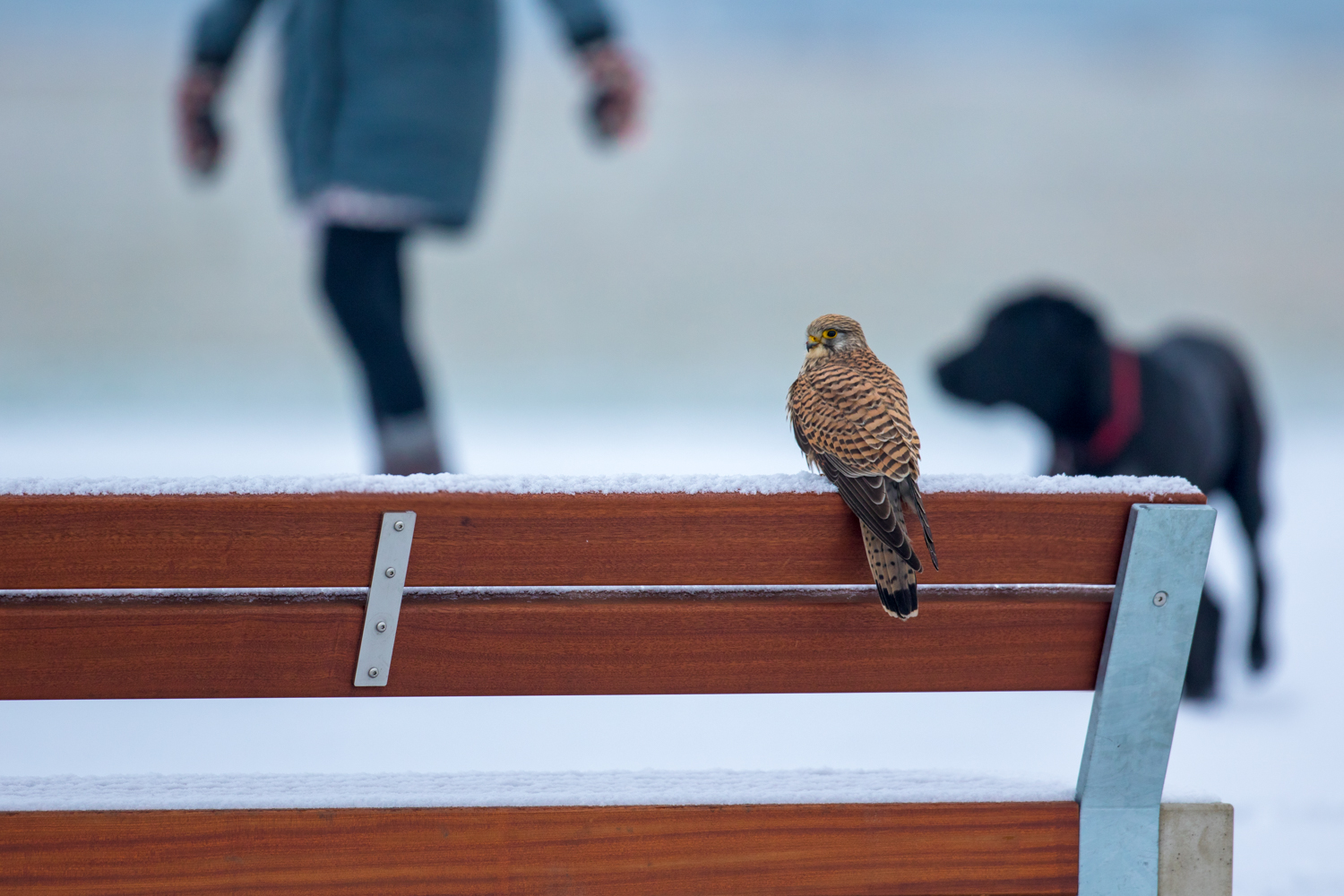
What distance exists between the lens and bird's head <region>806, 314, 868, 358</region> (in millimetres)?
→ 1587

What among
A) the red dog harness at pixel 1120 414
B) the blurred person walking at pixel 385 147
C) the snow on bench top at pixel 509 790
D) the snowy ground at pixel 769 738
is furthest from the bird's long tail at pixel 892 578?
the red dog harness at pixel 1120 414

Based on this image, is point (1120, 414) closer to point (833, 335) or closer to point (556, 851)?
point (833, 335)

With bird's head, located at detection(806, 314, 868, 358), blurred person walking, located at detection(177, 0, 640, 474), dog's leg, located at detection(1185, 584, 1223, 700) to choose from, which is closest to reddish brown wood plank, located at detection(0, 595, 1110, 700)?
bird's head, located at detection(806, 314, 868, 358)

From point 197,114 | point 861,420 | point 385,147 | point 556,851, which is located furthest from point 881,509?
point 197,114

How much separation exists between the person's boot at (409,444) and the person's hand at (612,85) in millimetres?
861

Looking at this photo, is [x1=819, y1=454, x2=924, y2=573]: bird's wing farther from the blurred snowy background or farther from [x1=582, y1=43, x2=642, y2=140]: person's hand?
the blurred snowy background

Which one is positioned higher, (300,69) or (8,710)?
(300,69)

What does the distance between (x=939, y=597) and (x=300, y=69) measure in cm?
208

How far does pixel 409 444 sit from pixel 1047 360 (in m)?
1.57

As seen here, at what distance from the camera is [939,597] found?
1201 millimetres

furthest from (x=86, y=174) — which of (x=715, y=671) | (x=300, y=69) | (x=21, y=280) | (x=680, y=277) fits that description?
(x=715, y=671)

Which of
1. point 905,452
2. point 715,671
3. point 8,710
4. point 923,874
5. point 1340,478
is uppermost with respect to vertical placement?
point 905,452

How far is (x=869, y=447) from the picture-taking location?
4.02 feet

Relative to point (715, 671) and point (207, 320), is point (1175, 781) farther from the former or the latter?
point (207, 320)
